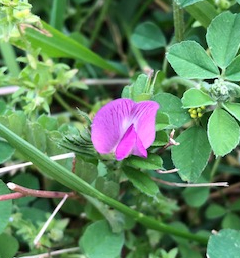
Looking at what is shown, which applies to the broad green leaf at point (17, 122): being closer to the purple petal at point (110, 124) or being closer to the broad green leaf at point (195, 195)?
the purple petal at point (110, 124)

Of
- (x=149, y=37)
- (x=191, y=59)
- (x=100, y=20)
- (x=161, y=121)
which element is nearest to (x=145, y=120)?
(x=161, y=121)

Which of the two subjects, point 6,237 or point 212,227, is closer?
point 6,237

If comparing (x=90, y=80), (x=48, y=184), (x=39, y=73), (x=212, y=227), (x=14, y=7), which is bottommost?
(x=212, y=227)

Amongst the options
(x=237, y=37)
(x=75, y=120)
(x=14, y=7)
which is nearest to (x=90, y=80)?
(x=75, y=120)

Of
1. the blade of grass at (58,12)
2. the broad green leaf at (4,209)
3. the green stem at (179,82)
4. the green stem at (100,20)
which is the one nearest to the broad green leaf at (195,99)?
the green stem at (179,82)

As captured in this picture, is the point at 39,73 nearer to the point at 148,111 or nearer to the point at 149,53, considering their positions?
the point at 148,111

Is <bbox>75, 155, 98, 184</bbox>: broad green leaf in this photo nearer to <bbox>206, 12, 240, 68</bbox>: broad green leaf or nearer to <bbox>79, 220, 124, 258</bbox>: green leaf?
<bbox>79, 220, 124, 258</bbox>: green leaf

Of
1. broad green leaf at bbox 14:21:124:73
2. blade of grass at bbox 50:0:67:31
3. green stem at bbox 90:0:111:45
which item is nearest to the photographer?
broad green leaf at bbox 14:21:124:73

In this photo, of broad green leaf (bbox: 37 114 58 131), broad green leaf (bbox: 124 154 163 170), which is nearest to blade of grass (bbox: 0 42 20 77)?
broad green leaf (bbox: 37 114 58 131)
